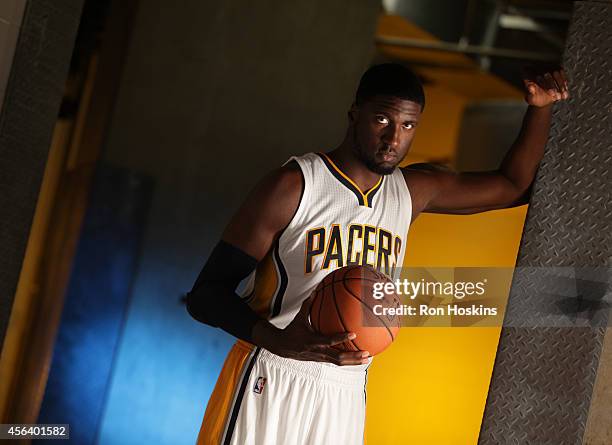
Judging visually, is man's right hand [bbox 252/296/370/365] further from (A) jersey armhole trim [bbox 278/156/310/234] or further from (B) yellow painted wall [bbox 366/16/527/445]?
(B) yellow painted wall [bbox 366/16/527/445]

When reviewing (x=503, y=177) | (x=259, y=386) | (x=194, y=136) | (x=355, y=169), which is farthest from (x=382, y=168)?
(x=194, y=136)

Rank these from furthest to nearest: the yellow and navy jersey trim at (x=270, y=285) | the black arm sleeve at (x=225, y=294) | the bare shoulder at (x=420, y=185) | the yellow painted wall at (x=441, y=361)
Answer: the yellow painted wall at (x=441, y=361) < the bare shoulder at (x=420, y=185) < the yellow and navy jersey trim at (x=270, y=285) < the black arm sleeve at (x=225, y=294)

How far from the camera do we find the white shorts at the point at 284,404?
2365 mm

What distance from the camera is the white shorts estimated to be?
93.1 inches

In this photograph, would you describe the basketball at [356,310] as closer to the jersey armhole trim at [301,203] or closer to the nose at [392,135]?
the jersey armhole trim at [301,203]

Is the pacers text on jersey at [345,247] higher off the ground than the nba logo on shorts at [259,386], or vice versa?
the pacers text on jersey at [345,247]

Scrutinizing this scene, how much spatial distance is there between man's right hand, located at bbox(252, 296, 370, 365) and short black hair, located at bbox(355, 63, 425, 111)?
574 mm

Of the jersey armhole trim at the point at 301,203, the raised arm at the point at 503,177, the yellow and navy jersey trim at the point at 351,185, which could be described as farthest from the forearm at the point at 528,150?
the jersey armhole trim at the point at 301,203

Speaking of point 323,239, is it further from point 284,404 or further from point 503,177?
point 503,177

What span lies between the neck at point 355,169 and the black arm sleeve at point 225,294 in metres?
0.36

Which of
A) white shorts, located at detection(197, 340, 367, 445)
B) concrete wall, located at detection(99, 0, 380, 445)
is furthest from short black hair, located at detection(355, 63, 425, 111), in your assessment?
concrete wall, located at detection(99, 0, 380, 445)

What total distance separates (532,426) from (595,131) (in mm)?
807

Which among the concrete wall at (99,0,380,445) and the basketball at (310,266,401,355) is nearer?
the basketball at (310,266,401,355)

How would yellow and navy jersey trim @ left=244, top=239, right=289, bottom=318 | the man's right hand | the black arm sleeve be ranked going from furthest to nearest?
yellow and navy jersey trim @ left=244, top=239, right=289, bottom=318 → the black arm sleeve → the man's right hand
